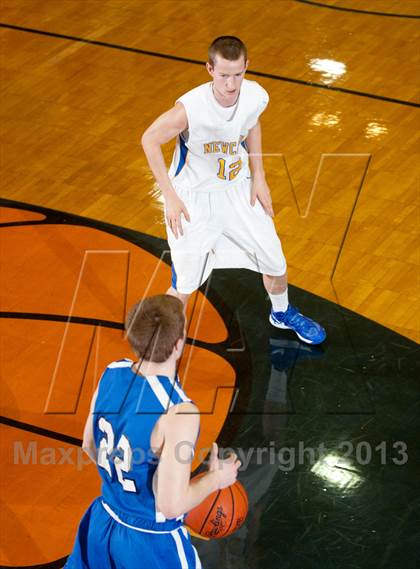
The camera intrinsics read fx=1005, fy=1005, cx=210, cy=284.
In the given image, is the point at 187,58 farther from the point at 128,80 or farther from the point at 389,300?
the point at 389,300

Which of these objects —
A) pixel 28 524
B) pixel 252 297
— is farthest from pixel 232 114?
pixel 28 524

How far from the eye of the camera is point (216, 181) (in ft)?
18.2

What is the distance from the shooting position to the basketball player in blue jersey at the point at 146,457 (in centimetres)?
343

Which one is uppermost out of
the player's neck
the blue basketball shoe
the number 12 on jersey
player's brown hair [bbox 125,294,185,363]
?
player's brown hair [bbox 125,294,185,363]

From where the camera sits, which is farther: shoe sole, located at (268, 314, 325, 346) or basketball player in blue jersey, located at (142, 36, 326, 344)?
shoe sole, located at (268, 314, 325, 346)

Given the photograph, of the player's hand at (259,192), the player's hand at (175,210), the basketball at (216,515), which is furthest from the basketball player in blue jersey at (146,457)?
the player's hand at (259,192)

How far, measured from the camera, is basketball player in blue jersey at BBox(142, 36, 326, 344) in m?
5.27

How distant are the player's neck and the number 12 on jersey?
2.13m

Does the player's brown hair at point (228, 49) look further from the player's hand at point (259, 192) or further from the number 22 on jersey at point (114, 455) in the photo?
the number 22 on jersey at point (114, 455)

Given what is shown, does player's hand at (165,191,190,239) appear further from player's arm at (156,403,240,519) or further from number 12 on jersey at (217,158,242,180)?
player's arm at (156,403,240,519)

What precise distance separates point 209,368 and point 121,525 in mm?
2213

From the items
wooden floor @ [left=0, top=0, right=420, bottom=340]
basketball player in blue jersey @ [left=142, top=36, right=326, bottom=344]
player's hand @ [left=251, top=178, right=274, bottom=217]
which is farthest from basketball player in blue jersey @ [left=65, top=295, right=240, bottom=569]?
wooden floor @ [left=0, top=0, right=420, bottom=340]

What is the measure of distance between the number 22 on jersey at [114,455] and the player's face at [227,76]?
85.7 inches

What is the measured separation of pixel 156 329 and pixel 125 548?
2.96 ft
